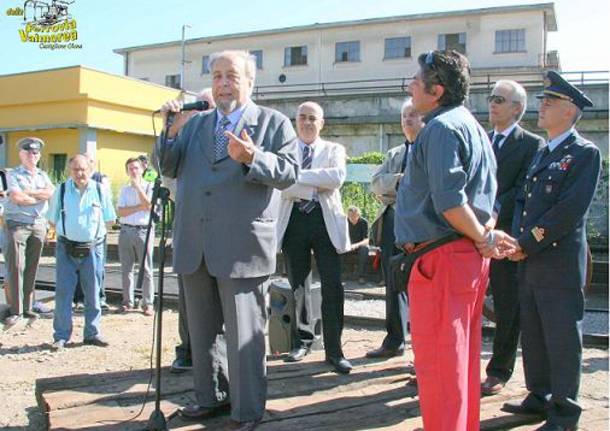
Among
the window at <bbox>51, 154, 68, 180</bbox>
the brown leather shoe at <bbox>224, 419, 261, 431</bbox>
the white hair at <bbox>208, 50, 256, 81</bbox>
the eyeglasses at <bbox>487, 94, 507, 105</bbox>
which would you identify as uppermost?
the window at <bbox>51, 154, 68, 180</bbox>

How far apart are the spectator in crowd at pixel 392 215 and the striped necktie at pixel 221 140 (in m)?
1.50

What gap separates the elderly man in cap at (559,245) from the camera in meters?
3.48

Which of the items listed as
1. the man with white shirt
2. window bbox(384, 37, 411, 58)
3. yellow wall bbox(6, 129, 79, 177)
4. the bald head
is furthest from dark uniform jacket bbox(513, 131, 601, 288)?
window bbox(384, 37, 411, 58)

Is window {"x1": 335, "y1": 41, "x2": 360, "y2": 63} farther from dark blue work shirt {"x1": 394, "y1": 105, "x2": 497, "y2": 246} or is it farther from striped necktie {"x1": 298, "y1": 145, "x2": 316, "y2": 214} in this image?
dark blue work shirt {"x1": 394, "y1": 105, "x2": 497, "y2": 246}

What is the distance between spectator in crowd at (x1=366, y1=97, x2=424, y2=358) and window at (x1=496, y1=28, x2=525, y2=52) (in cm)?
3322

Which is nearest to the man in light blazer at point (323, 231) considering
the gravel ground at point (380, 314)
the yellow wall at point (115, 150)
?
the gravel ground at point (380, 314)

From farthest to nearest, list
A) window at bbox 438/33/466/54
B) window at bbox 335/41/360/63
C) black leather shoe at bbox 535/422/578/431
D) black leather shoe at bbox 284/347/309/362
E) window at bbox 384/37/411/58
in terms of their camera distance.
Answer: window at bbox 335/41/360/63 → window at bbox 384/37/411/58 → window at bbox 438/33/466/54 → black leather shoe at bbox 284/347/309/362 → black leather shoe at bbox 535/422/578/431

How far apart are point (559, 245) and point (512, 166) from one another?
31.1 inches

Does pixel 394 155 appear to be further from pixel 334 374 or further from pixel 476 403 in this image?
pixel 476 403

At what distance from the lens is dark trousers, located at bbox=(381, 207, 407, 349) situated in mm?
4793

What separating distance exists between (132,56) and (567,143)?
149 ft

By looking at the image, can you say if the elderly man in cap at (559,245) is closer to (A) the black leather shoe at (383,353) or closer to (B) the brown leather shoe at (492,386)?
(B) the brown leather shoe at (492,386)

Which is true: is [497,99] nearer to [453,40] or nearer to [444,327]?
[444,327]

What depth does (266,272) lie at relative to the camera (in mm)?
3477
